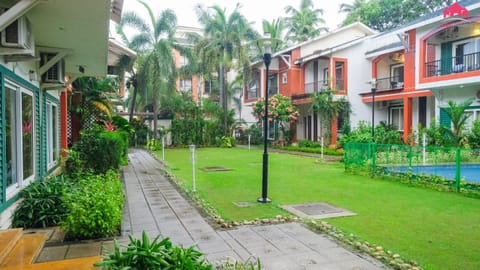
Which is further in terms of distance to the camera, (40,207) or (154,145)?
(154,145)

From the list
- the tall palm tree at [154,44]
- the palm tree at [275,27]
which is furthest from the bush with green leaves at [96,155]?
the palm tree at [275,27]

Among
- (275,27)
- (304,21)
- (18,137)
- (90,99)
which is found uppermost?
(304,21)

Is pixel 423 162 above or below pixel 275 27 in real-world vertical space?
below

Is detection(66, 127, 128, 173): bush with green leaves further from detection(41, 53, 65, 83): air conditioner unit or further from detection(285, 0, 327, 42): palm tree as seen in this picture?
detection(285, 0, 327, 42): palm tree

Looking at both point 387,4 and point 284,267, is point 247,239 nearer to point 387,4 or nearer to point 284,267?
point 284,267

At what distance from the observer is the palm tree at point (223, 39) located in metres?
26.2

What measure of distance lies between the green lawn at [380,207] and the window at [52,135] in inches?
144

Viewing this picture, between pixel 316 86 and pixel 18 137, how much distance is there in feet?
69.1

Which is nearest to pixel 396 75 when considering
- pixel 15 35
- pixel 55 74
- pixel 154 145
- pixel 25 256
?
pixel 154 145

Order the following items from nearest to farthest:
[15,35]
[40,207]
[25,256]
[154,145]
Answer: [25,256] → [15,35] → [40,207] → [154,145]

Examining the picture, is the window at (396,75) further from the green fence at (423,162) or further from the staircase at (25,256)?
the staircase at (25,256)

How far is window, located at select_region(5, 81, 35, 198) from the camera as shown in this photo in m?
5.34

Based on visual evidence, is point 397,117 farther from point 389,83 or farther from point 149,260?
point 149,260

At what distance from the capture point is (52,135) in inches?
372
